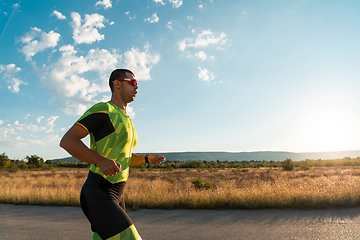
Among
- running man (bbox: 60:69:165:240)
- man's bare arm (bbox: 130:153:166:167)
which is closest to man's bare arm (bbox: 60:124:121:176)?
running man (bbox: 60:69:165:240)

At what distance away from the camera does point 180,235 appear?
495 centimetres

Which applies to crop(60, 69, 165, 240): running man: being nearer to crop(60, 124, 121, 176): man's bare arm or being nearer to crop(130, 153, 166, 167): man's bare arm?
crop(60, 124, 121, 176): man's bare arm

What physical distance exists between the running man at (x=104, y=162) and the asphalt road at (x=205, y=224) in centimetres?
362

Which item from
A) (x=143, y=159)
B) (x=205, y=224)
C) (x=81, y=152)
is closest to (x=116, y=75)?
(x=81, y=152)

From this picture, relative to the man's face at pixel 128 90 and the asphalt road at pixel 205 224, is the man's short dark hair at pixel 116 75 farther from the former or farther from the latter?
the asphalt road at pixel 205 224

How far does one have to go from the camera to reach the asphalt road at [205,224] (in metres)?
4.88

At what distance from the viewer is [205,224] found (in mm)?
5766

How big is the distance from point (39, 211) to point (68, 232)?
3.44 meters

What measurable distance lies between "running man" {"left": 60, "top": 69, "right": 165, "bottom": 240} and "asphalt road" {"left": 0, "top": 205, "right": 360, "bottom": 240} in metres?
3.62

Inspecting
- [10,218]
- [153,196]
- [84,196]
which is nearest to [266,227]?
[153,196]

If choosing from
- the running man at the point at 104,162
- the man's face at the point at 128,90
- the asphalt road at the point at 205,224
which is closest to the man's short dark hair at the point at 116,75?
the man's face at the point at 128,90

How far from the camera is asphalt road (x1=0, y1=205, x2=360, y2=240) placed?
488 centimetres

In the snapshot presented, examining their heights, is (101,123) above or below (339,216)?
above

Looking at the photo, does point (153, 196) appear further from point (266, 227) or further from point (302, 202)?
point (302, 202)
